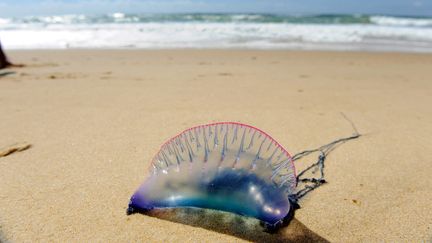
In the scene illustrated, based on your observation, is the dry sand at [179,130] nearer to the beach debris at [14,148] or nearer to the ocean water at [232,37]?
the beach debris at [14,148]

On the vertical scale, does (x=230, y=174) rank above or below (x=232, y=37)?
above

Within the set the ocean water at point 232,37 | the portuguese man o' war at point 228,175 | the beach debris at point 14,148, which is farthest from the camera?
→ the ocean water at point 232,37

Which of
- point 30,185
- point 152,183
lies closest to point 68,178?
point 30,185

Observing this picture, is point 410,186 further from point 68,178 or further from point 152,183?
point 68,178

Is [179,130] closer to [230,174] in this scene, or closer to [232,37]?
[230,174]

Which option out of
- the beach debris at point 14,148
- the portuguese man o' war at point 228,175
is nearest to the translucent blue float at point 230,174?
the portuguese man o' war at point 228,175

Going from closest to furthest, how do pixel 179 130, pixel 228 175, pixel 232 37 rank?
pixel 228 175 → pixel 179 130 → pixel 232 37

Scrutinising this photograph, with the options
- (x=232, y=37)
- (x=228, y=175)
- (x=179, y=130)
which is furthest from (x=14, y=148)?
(x=232, y=37)
